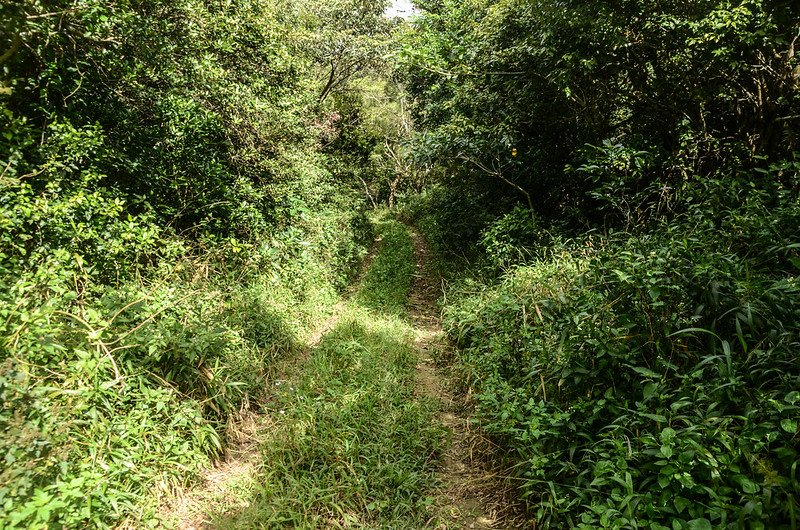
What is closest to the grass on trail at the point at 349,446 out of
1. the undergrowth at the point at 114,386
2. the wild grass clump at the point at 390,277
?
the undergrowth at the point at 114,386

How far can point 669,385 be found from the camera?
9.66 ft

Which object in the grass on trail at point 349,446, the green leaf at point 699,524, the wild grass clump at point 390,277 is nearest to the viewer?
the green leaf at point 699,524

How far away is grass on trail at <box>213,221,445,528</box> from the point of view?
334 centimetres

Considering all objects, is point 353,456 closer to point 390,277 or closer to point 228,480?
point 228,480

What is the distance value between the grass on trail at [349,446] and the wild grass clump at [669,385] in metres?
0.92

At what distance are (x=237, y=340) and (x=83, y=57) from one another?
154 inches

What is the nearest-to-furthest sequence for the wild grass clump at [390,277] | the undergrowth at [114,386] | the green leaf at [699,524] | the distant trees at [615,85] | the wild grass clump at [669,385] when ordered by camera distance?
the green leaf at [699,524], the wild grass clump at [669,385], the undergrowth at [114,386], the distant trees at [615,85], the wild grass clump at [390,277]

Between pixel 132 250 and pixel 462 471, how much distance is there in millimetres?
4885

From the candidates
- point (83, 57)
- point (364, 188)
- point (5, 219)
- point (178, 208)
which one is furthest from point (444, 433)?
point (364, 188)

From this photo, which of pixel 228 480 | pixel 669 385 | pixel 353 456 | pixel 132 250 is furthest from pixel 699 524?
pixel 132 250

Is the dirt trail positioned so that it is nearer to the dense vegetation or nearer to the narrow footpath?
the narrow footpath

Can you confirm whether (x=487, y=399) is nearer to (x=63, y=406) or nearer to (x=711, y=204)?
(x=711, y=204)

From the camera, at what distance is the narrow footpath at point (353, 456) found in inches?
132

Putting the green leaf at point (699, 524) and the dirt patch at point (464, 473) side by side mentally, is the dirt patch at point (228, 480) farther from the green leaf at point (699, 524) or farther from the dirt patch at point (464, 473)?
the green leaf at point (699, 524)
